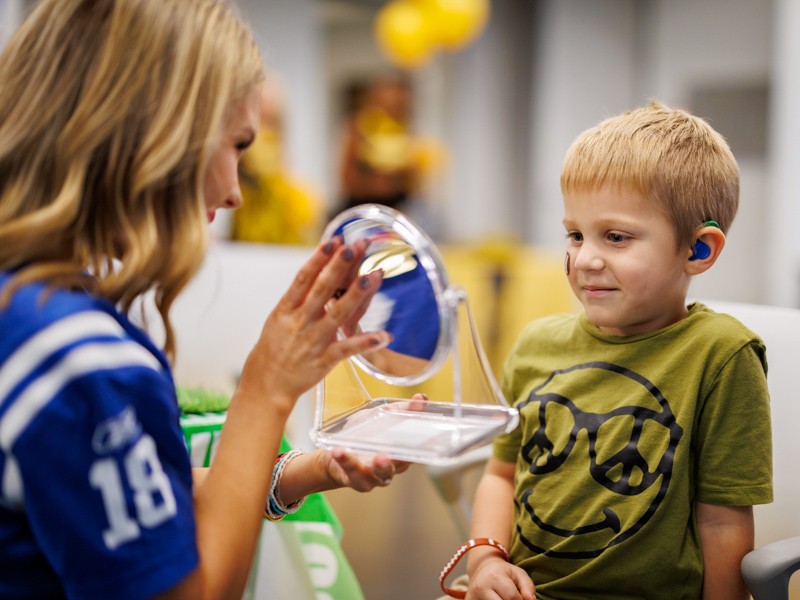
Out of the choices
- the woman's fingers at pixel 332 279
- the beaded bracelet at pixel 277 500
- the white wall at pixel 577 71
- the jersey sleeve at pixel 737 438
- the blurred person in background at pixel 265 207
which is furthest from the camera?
the white wall at pixel 577 71

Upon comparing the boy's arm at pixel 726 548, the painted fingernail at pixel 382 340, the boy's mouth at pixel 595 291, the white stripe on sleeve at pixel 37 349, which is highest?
the white stripe on sleeve at pixel 37 349

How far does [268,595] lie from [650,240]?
74 cm

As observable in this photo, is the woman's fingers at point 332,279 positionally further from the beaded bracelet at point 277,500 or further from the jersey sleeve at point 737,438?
the jersey sleeve at point 737,438

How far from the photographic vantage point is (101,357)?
1.67ft

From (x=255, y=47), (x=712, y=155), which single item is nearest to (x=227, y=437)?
(x=255, y=47)

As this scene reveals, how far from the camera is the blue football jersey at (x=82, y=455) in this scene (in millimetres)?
492

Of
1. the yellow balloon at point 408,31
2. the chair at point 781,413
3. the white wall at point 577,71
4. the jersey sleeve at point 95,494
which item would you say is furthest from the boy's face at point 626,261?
the white wall at point 577,71

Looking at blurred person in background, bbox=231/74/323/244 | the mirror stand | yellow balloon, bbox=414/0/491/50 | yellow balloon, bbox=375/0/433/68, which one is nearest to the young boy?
the mirror stand

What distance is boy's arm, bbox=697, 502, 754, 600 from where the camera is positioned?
707 millimetres

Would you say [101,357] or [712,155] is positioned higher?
[712,155]

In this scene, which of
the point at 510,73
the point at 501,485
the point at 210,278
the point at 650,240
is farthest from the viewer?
the point at 510,73

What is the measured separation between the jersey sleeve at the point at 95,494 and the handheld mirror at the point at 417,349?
19 centimetres

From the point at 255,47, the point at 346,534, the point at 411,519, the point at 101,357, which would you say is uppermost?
the point at 255,47

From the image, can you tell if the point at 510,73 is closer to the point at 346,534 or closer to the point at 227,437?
the point at 346,534
